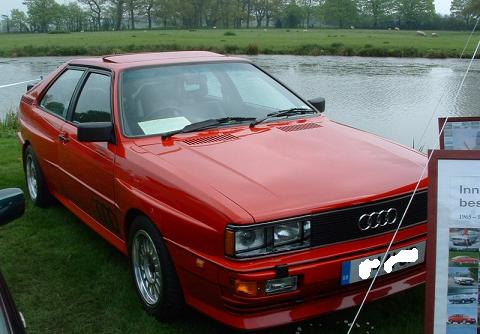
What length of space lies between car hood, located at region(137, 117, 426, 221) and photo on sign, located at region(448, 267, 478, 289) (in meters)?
0.70

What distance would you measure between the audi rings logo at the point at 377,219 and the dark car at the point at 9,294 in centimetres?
171

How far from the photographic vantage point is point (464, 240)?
2514 mm

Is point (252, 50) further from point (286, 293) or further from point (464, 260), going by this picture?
point (464, 260)

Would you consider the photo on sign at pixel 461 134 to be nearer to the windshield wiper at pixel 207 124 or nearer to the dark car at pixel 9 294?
the windshield wiper at pixel 207 124

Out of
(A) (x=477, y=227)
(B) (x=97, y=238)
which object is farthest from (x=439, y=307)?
(B) (x=97, y=238)

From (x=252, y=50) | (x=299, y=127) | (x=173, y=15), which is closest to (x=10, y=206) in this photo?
(x=299, y=127)

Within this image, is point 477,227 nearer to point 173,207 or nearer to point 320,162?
point 320,162

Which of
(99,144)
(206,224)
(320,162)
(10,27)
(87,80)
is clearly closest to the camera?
(206,224)

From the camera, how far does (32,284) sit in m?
4.25

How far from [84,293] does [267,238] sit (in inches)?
68.4

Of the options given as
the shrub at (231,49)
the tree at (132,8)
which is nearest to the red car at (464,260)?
the shrub at (231,49)

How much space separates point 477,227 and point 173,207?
158cm

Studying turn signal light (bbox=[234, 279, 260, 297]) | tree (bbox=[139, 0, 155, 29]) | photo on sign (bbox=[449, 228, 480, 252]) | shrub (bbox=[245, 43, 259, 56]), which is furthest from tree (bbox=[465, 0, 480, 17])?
tree (bbox=[139, 0, 155, 29])

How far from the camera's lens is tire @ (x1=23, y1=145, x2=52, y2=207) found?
5.75 meters
